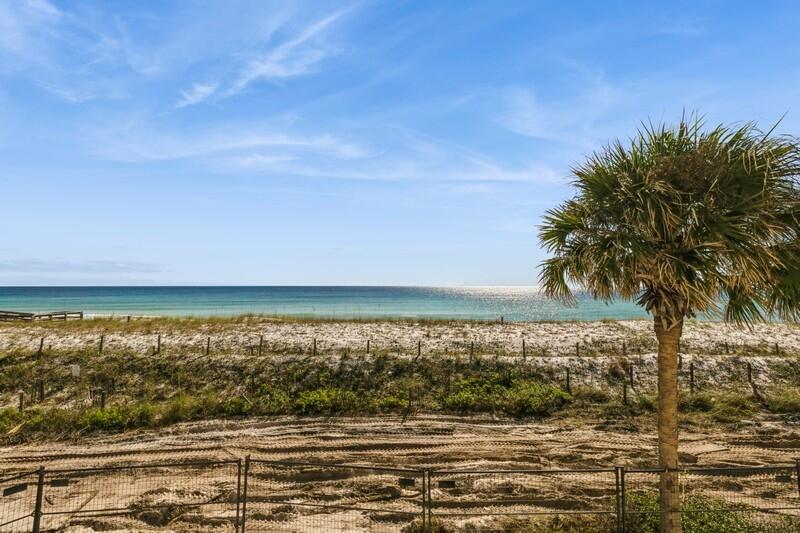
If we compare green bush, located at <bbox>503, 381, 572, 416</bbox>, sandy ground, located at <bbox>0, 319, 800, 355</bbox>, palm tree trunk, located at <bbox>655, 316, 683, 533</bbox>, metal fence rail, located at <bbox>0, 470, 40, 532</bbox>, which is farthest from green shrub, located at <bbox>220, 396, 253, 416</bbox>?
palm tree trunk, located at <bbox>655, 316, 683, 533</bbox>

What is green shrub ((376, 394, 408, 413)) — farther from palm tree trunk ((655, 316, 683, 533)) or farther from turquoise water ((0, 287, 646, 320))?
turquoise water ((0, 287, 646, 320))

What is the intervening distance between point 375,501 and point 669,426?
6702 millimetres

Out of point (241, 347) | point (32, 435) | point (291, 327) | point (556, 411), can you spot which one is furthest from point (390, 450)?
point (291, 327)

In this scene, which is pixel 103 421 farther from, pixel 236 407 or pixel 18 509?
pixel 18 509

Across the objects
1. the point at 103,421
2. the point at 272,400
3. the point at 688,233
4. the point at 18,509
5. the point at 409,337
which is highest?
the point at 688,233

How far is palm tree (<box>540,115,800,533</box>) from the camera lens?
23.7ft

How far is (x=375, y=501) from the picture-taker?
1100 cm

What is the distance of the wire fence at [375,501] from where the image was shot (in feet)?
29.7

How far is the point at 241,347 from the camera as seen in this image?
26.6 meters

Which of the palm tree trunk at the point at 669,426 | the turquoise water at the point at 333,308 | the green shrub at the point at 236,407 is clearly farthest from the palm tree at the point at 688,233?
the turquoise water at the point at 333,308

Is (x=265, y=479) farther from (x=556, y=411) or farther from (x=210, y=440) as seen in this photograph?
(x=556, y=411)

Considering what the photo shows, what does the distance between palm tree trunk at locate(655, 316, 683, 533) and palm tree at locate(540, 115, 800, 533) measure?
0.02m

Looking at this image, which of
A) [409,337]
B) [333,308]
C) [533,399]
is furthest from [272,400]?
[333,308]

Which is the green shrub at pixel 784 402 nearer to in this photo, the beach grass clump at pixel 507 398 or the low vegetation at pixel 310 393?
the low vegetation at pixel 310 393
